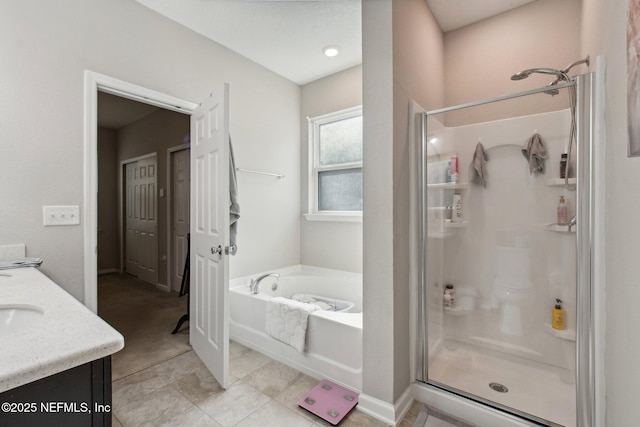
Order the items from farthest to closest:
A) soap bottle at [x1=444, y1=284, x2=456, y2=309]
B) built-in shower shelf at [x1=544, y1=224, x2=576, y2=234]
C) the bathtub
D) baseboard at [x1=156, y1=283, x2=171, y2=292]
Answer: baseboard at [x1=156, y1=283, x2=171, y2=292] < soap bottle at [x1=444, y1=284, x2=456, y2=309] < the bathtub < built-in shower shelf at [x1=544, y1=224, x2=576, y2=234]

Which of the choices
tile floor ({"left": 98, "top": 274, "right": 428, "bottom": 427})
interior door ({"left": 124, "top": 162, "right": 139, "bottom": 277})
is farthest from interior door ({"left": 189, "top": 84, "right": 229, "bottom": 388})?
interior door ({"left": 124, "top": 162, "right": 139, "bottom": 277})

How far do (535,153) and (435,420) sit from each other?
5.64ft

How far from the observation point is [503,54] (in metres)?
2.34

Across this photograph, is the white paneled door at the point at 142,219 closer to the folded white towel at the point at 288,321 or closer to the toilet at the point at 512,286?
the folded white towel at the point at 288,321

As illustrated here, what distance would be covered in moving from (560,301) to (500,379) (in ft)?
2.00

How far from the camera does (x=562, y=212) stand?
1729 millimetres

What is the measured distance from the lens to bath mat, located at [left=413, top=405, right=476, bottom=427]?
1.60 metres

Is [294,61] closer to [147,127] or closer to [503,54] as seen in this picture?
[503,54]

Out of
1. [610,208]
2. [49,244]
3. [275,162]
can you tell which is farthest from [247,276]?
[610,208]

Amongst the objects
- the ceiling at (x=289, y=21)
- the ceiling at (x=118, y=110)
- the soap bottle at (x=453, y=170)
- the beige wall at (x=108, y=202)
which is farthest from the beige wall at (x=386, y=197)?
the beige wall at (x=108, y=202)

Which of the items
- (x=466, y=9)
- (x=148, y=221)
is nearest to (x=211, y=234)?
(x=466, y=9)

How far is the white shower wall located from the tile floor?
2.80 feet

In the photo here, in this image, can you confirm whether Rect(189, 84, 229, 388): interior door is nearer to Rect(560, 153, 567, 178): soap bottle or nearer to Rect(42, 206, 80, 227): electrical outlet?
Rect(42, 206, 80, 227): electrical outlet

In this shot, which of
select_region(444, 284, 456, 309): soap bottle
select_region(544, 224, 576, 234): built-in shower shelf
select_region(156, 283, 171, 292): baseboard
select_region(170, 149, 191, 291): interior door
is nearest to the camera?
select_region(544, 224, 576, 234): built-in shower shelf
